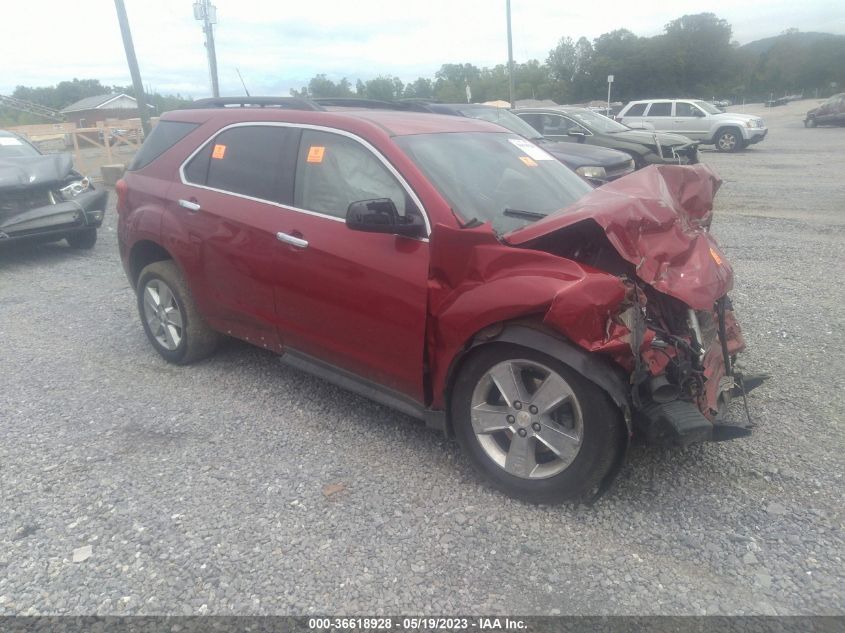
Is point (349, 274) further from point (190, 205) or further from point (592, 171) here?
point (592, 171)

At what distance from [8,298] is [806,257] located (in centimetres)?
847

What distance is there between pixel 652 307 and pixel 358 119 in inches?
73.1

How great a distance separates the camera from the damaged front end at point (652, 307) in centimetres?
277

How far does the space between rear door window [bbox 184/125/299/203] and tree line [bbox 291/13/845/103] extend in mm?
63894

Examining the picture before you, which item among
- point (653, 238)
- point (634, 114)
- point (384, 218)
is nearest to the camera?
point (653, 238)

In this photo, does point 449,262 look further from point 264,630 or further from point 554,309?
point 264,630

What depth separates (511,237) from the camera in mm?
3107

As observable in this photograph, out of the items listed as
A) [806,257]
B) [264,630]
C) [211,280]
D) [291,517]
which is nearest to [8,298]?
[211,280]

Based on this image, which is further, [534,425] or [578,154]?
[578,154]

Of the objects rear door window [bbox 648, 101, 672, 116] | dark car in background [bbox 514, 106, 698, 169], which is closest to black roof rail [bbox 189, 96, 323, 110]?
dark car in background [bbox 514, 106, 698, 169]

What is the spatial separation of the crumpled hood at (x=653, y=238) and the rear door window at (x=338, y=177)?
78cm

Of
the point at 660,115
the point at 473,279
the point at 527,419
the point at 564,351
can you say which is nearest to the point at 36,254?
the point at 473,279

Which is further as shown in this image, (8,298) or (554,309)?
(8,298)

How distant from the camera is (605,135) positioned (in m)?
13.7
